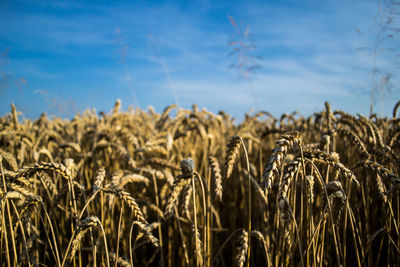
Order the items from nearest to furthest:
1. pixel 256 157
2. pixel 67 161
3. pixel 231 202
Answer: pixel 67 161
pixel 231 202
pixel 256 157

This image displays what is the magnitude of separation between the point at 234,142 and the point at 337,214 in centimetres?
71

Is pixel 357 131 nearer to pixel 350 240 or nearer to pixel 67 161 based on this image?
pixel 350 240

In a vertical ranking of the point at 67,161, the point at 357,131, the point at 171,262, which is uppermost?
the point at 357,131

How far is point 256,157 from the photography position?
360cm

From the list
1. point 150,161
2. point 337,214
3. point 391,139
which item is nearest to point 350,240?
point 391,139

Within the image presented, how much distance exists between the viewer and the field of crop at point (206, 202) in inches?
48.4

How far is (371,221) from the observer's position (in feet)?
8.20

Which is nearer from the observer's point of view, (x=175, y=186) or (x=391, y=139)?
(x=175, y=186)

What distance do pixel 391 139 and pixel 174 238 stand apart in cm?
196

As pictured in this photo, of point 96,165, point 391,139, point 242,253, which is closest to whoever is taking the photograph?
point 242,253

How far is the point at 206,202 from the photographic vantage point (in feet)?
8.94

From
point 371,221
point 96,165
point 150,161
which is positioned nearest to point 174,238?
point 150,161

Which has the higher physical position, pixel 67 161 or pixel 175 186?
pixel 67 161

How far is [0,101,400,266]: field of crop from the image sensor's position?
123cm
